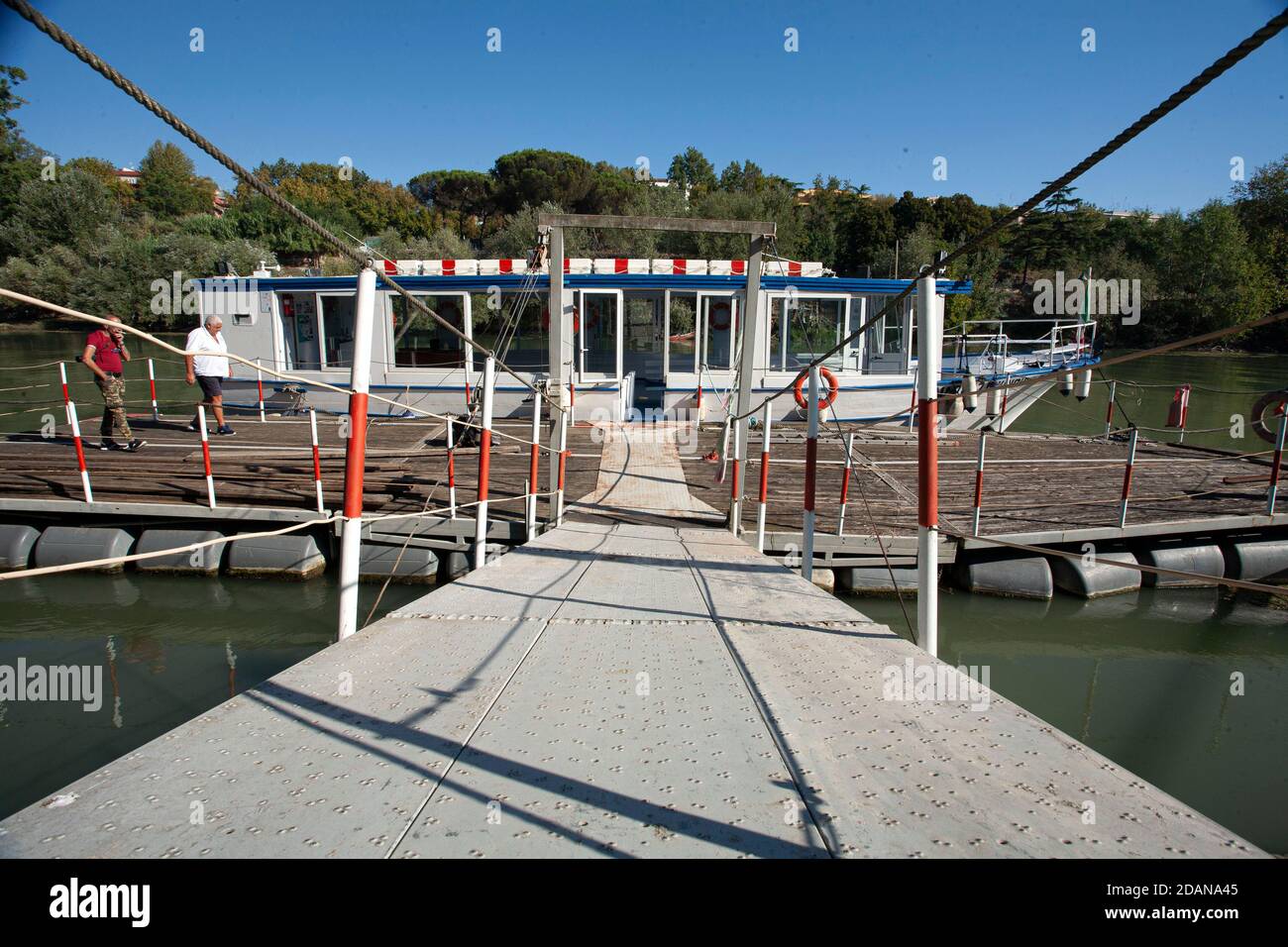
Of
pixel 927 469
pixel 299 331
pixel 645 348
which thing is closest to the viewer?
pixel 927 469

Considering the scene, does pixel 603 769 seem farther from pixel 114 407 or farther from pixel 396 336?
pixel 396 336

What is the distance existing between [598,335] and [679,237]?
93.9 ft

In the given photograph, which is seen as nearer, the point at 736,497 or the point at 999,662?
the point at 736,497

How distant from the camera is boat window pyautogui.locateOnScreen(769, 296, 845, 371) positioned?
14.2 metres

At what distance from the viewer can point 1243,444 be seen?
1518 cm

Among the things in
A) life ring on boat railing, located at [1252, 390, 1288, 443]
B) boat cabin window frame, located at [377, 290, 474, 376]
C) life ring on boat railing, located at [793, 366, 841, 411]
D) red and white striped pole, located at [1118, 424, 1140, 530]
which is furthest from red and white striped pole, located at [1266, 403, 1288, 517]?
boat cabin window frame, located at [377, 290, 474, 376]

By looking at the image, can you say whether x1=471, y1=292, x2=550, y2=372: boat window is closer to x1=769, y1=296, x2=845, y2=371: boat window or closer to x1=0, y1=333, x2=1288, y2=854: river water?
x1=769, y1=296, x2=845, y2=371: boat window

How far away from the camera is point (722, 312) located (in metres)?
14.5

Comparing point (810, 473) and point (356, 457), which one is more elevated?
point (356, 457)

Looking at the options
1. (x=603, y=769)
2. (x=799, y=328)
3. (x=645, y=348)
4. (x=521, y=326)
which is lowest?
(x=603, y=769)

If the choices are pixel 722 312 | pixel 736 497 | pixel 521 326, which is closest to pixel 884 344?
pixel 722 312

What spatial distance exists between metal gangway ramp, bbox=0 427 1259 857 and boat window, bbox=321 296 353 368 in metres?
13.4
